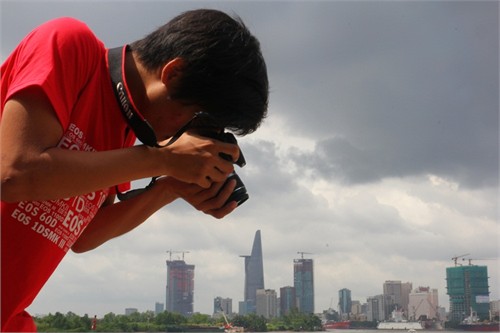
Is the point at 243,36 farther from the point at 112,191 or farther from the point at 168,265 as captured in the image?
the point at 168,265

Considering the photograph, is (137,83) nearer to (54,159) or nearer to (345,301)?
(54,159)

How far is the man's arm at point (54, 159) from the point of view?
0.79 meters

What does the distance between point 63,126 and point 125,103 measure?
118 mm

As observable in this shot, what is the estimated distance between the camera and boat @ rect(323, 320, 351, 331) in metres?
66.4

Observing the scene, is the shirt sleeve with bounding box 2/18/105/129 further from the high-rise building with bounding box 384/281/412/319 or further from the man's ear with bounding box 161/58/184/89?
the high-rise building with bounding box 384/281/412/319

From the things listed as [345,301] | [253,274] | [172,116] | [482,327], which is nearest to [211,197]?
[172,116]

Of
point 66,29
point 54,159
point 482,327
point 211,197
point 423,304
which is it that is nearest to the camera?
point 54,159

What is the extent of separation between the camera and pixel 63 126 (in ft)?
2.83

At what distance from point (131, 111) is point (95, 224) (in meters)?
0.43

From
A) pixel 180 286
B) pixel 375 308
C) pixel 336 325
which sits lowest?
pixel 336 325

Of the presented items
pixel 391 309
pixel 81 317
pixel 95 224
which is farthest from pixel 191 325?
pixel 95 224

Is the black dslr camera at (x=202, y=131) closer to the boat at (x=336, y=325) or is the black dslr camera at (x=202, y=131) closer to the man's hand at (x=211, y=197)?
the man's hand at (x=211, y=197)

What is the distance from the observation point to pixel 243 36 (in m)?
1.03

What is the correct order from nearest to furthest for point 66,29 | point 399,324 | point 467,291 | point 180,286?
point 66,29, point 399,324, point 467,291, point 180,286
